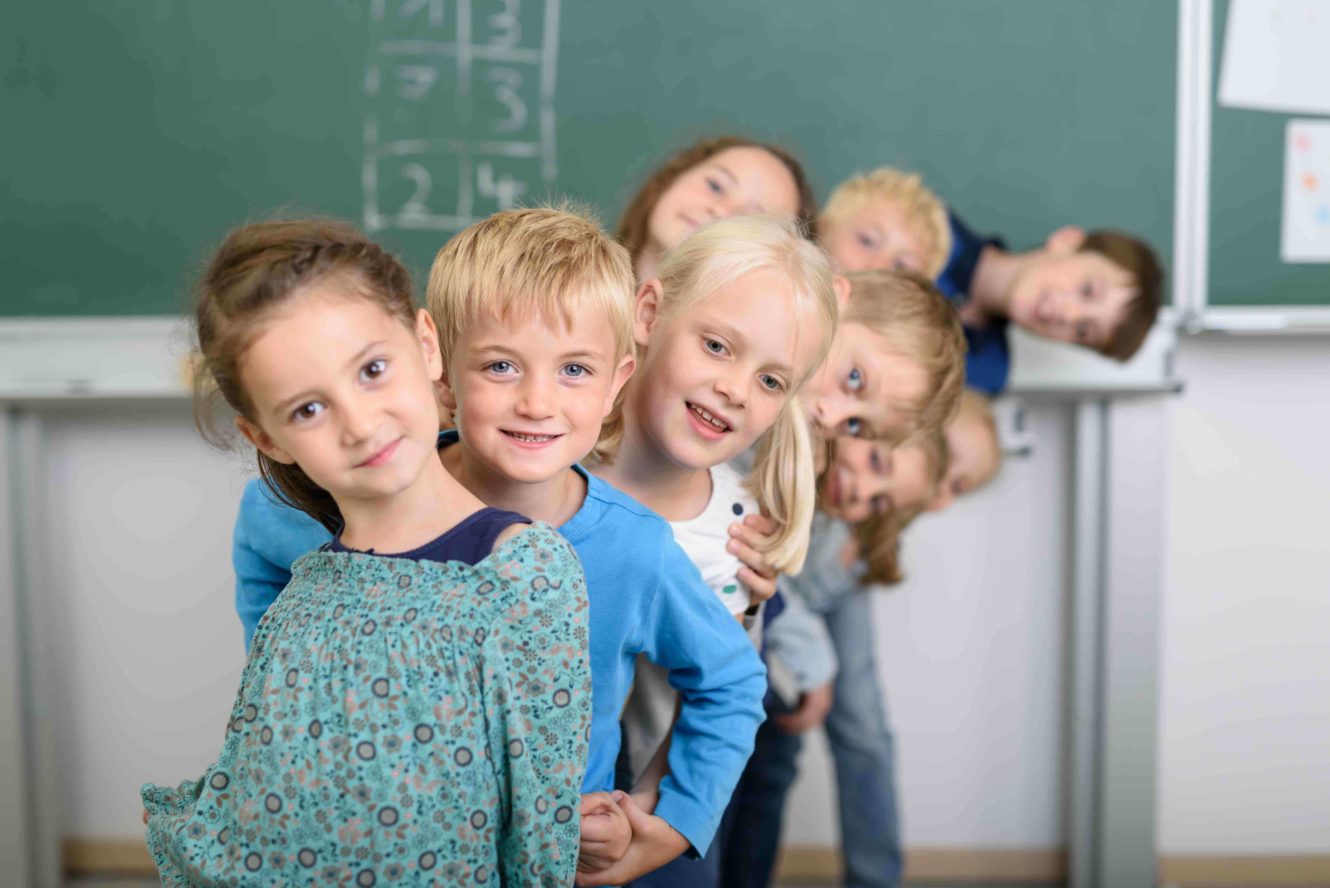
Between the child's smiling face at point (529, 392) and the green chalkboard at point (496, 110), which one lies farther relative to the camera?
the green chalkboard at point (496, 110)

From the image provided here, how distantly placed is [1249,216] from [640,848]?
1834mm

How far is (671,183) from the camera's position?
1.70m

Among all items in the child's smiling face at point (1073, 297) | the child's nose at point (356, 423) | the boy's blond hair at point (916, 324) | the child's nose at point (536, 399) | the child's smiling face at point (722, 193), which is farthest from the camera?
the child's smiling face at point (1073, 297)

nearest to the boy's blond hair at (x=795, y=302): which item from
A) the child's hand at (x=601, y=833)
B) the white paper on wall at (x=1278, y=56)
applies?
the child's hand at (x=601, y=833)

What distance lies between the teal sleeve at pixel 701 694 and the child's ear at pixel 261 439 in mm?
351

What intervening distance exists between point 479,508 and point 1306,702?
90.6 inches

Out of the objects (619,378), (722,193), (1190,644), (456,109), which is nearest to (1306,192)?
(1190,644)

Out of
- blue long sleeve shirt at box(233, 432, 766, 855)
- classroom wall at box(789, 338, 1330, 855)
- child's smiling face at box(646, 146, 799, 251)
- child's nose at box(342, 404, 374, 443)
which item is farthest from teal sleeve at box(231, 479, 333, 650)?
classroom wall at box(789, 338, 1330, 855)

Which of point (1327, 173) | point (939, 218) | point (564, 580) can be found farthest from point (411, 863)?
point (1327, 173)

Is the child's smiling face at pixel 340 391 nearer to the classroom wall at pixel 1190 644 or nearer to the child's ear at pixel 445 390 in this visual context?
the child's ear at pixel 445 390

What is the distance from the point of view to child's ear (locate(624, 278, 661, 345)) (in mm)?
1094

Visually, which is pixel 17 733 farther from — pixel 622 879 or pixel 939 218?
pixel 939 218

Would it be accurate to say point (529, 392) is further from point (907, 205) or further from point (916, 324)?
point (907, 205)

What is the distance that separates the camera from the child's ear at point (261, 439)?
0.85 metres
